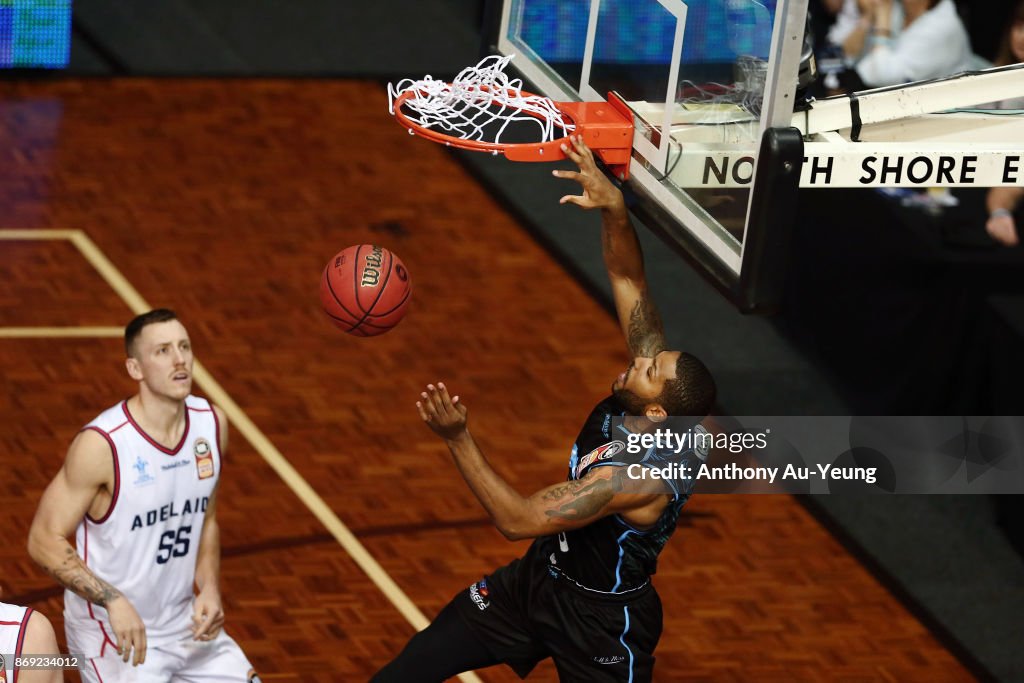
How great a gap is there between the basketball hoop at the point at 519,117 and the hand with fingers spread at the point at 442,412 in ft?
2.89

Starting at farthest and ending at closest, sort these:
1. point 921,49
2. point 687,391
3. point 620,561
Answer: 1. point 921,49
2. point 620,561
3. point 687,391

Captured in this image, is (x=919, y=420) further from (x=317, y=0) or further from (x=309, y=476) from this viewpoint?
(x=317, y=0)

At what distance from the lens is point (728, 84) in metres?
5.27

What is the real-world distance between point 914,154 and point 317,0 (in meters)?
10.2

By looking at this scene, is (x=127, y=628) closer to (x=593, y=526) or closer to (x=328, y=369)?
(x=593, y=526)

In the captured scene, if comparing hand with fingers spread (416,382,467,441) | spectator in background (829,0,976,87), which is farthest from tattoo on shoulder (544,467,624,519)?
spectator in background (829,0,976,87)

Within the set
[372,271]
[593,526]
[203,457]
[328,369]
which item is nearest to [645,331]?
[593,526]

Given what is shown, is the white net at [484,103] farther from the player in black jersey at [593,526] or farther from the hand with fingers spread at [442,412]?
the hand with fingers spread at [442,412]

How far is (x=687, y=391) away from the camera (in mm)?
5238

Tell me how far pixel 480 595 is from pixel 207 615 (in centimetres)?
96

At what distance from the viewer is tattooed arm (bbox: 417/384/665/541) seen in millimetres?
5094

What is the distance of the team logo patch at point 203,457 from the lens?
18.5 feet

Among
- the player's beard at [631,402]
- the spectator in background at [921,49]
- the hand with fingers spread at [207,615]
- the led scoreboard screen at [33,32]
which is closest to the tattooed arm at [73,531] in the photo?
the hand with fingers spread at [207,615]

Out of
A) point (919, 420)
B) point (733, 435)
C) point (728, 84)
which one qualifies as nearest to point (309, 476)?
point (733, 435)
